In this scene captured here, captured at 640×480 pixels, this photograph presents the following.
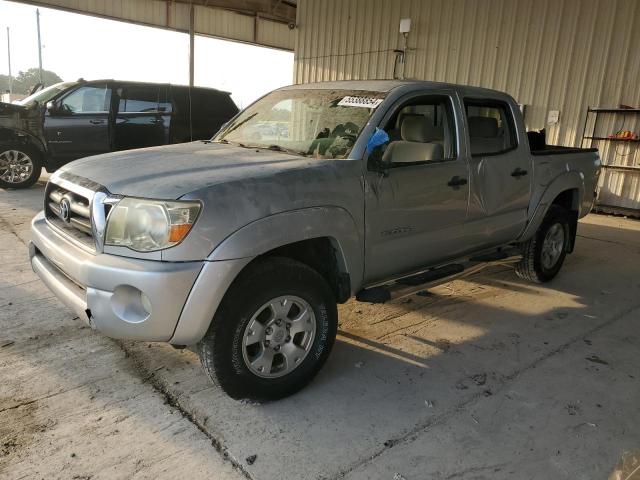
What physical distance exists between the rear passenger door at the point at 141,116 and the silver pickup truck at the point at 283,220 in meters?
5.73

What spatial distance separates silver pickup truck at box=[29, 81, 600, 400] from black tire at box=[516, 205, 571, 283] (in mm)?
632

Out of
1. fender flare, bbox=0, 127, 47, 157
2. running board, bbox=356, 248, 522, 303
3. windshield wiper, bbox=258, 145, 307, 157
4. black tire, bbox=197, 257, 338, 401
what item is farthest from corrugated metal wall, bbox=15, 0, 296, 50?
black tire, bbox=197, 257, 338, 401

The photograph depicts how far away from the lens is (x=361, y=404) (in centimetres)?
286

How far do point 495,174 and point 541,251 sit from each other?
134cm

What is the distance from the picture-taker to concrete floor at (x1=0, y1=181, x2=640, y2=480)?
2.37m

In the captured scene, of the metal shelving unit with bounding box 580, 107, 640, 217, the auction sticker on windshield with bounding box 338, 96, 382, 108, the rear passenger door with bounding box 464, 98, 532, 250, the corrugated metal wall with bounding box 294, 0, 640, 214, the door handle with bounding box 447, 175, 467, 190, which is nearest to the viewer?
the auction sticker on windshield with bounding box 338, 96, 382, 108

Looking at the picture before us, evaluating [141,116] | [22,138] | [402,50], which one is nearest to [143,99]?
[141,116]

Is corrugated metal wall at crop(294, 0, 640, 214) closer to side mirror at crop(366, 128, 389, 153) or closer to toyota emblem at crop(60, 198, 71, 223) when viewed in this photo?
side mirror at crop(366, 128, 389, 153)

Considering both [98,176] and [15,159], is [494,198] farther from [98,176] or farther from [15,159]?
[15,159]

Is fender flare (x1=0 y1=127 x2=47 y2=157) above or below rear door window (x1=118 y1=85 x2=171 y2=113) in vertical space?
below

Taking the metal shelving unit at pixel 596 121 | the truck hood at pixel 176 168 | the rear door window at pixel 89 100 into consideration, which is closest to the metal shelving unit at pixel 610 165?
the metal shelving unit at pixel 596 121

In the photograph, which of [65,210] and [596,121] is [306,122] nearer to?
[65,210]

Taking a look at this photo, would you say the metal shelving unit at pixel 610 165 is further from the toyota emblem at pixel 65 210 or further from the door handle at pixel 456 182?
the toyota emblem at pixel 65 210

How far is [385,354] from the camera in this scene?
3473 millimetres
